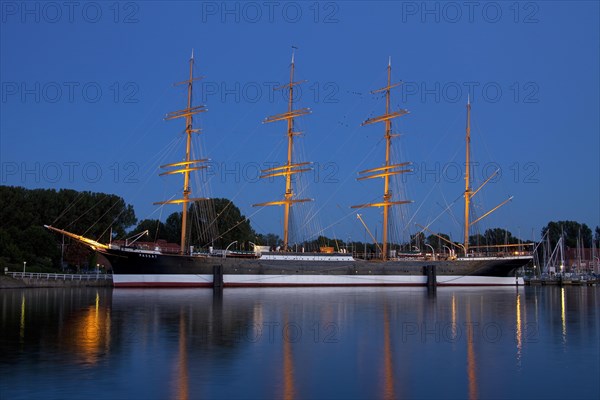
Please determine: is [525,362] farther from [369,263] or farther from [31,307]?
[369,263]

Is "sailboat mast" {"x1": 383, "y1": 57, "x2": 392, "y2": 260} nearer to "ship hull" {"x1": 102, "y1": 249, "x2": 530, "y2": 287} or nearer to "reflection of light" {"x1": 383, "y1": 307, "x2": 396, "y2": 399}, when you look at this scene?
"ship hull" {"x1": 102, "y1": 249, "x2": 530, "y2": 287}

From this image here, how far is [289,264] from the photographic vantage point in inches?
2857

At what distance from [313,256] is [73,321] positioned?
44682 mm

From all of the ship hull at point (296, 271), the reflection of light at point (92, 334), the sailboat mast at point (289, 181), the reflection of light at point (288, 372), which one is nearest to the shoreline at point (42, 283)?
the ship hull at point (296, 271)

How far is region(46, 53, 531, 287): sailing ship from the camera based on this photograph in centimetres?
6725

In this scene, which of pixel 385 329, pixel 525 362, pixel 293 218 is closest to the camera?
pixel 525 362

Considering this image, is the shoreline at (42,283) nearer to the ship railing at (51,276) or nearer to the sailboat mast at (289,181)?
the ship railing at (51,276)

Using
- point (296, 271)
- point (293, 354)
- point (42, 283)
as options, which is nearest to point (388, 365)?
point (293, 354)

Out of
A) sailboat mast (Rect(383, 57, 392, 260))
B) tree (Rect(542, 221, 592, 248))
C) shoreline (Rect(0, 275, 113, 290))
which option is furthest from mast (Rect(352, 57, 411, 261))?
tree (Rect(542, 221, 592, 248))

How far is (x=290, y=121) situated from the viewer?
81.5 metres

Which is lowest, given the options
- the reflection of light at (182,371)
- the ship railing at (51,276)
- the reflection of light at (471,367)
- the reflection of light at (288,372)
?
the reflection of light at (471,367)

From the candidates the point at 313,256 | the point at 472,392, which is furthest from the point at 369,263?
the point at 472,392

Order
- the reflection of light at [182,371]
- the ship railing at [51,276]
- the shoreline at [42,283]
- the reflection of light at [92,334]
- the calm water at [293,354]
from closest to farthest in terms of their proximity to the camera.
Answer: the reflection of light at [182,371]
the calm water at [293,354]
the reflection of light at [92,334]
the shoreline at [42,283]
the ship railing at [51,276]

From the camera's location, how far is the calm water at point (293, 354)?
16562 millimetres
